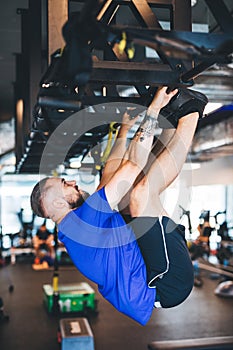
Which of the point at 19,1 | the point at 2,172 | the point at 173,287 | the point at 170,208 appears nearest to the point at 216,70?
the point at 19,1

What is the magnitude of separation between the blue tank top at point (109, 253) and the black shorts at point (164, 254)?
37 millimetres

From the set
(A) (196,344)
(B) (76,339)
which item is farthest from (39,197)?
(B) (76,339)

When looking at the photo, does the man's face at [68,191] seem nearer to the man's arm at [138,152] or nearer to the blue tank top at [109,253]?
the blue tank top at [109,253]

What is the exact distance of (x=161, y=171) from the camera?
6.55 ft

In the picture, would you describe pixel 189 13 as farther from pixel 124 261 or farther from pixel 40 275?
pixel 40 275

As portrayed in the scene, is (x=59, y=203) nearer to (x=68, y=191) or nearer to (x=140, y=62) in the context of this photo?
(x=68, y=191)

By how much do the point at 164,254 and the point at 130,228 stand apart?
181mm

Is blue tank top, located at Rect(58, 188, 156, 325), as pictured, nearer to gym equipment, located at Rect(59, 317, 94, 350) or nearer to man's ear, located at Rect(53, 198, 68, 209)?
man's ear, located at Rect(53, 198, 68, 209)

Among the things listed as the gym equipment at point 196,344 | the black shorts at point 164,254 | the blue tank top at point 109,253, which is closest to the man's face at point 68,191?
the blue tank top at point 109,253

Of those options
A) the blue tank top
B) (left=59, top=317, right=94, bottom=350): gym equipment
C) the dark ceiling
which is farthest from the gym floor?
the blue tank top

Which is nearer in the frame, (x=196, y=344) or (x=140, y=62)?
(x=140, y=62)

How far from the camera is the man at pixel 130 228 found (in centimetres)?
189

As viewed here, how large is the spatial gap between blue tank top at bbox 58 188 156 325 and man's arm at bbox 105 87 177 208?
6 cm

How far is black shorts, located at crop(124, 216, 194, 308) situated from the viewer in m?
2.02
